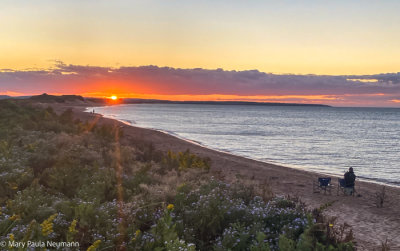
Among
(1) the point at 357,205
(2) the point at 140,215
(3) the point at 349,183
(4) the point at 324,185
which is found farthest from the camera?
(4) the point at 324,185

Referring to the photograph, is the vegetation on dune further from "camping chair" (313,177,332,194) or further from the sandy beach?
"camping chair" (313,177,332,194)

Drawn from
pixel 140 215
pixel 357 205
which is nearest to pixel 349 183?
pixel 357 205

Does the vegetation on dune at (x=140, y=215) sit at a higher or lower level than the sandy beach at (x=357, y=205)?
higher

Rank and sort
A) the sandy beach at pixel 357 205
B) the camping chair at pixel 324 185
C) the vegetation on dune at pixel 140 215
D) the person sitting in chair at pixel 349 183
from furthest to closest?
1. the camping chair at pixel 324 185
2. the person sitting in chair at pixel 349 183
3. the sandy beach at pixel 357 205
4. the vegetation on dune at pixel 140 215

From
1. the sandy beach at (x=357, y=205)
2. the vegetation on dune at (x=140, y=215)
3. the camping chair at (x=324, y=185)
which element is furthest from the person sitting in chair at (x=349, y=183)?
the vegetation on dune at (x=140, y=215)

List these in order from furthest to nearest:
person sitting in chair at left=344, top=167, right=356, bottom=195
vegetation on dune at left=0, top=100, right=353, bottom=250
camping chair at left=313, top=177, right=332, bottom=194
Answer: camping chair at left=313, top=177, right=332, bottom=194
person sitting in chair at left=344, top=167, right=356, bottom=195
vegetation on dune at left=0, top=100, right=353, bottom=250

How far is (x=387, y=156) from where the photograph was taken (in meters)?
34.5

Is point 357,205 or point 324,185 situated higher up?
point 324,185

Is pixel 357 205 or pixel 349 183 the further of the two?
pixel 349 183

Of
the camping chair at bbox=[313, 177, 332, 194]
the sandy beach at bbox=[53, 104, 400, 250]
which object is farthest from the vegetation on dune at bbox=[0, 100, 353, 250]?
the camping chair at bbox=[313, 177, 332, 194]

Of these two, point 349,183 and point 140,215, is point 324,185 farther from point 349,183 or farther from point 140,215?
point 140,215

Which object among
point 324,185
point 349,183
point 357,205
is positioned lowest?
point 357,205

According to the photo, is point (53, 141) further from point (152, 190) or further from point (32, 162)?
point (152, 190)

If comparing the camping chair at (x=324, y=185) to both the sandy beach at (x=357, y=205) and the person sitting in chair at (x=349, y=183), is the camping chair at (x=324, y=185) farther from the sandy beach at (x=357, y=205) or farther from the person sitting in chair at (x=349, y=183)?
the person sitting in chair at (x=349, y=183)
